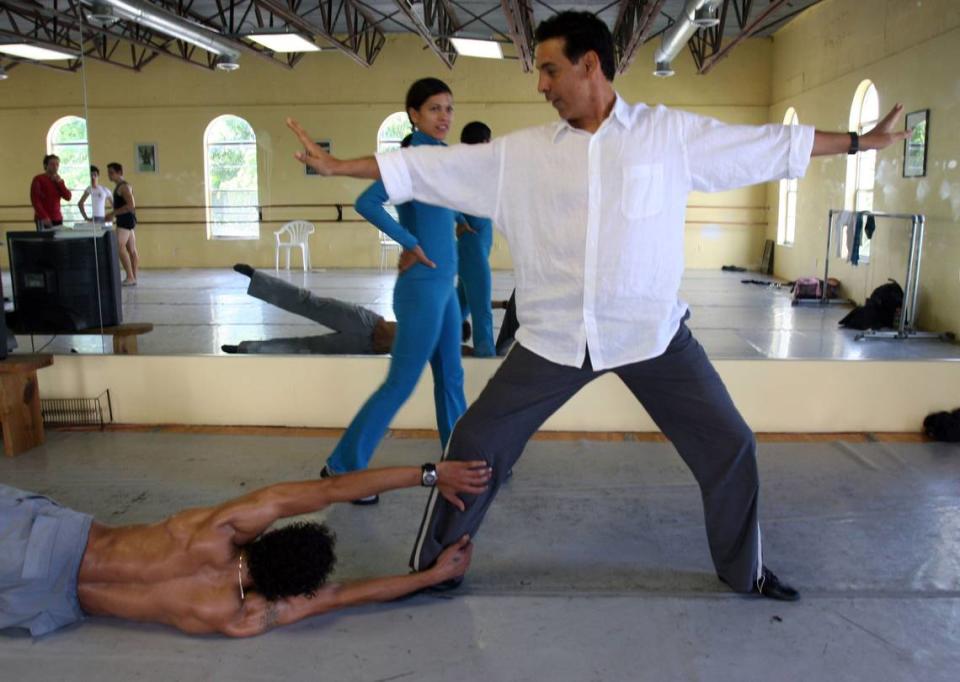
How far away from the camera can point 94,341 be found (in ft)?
15.2

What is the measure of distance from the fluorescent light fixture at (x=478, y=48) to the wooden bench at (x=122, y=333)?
2369 mm

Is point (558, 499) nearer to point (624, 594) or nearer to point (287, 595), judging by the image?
point (624, 594)

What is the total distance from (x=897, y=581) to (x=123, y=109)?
14.2 feet

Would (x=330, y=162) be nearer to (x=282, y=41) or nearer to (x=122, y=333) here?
(x=282, y=41)

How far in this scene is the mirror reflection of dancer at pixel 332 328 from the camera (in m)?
4.47

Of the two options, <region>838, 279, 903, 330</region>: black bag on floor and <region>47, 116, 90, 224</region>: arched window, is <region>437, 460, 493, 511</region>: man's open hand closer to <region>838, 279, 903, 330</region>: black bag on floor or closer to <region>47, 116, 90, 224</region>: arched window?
<region>838, 279, 903, 330</region>: black bag on floor

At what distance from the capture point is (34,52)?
4.46 metres

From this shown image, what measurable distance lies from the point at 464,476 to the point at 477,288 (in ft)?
6.51

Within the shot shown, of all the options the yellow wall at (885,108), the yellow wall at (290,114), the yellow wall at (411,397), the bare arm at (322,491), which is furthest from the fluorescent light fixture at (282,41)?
the bare arm at (322,491)

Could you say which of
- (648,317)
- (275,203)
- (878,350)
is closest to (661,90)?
(878,350)

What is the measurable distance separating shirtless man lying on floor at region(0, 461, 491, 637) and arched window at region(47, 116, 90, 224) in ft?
8.92

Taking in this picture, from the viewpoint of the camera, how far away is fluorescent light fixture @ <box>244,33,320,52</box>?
448 centimetres

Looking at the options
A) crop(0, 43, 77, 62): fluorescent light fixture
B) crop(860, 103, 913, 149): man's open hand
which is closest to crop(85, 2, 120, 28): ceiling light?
crop(0, 43, 77, 62): fluorescent light fixture

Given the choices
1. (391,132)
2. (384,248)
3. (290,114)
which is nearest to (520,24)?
(391,132)
